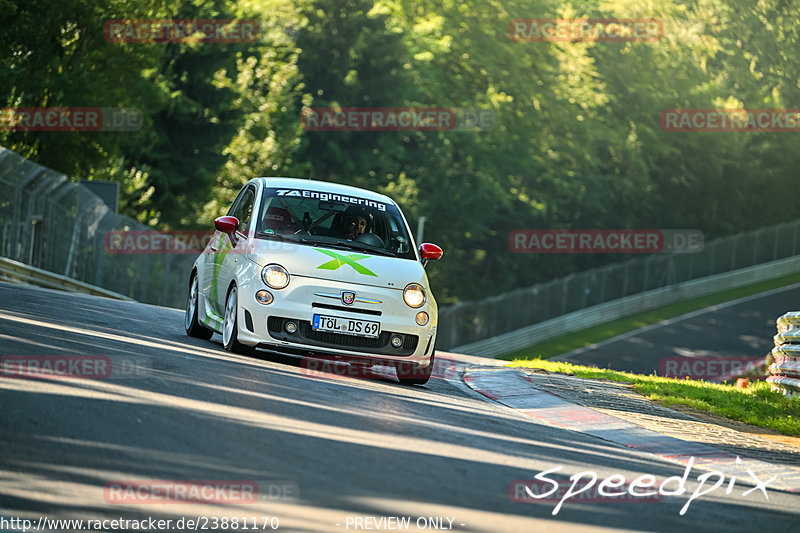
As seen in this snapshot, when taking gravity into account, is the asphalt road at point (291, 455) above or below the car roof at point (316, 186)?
below

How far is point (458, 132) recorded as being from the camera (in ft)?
195

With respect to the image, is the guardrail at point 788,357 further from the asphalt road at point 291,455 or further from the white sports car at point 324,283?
the asphalt road at point 291,455

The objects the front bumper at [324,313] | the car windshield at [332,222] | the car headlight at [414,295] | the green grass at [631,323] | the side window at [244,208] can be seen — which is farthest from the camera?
the green grass at [631,323]

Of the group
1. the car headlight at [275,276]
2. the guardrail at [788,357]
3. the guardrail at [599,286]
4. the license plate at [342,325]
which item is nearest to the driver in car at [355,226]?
the car headlight at [275,276]

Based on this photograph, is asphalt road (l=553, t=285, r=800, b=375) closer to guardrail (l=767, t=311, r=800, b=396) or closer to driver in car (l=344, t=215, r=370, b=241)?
guardrail (l=767, t=311, r=800, b=396)

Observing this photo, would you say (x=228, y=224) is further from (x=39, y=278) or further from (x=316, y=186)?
(x=39, y=278)

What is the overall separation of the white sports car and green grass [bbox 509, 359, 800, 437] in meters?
3.30

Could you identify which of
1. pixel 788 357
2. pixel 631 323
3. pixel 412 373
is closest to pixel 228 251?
pixel 412 373

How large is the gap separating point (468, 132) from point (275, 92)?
10.9 m

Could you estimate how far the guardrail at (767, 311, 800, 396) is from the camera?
1397 cm

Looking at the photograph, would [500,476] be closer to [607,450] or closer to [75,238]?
[607,450]

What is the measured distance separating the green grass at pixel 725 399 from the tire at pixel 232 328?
471 centimetres

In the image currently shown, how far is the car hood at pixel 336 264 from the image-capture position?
11516mm

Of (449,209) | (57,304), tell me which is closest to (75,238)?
(57,304)
